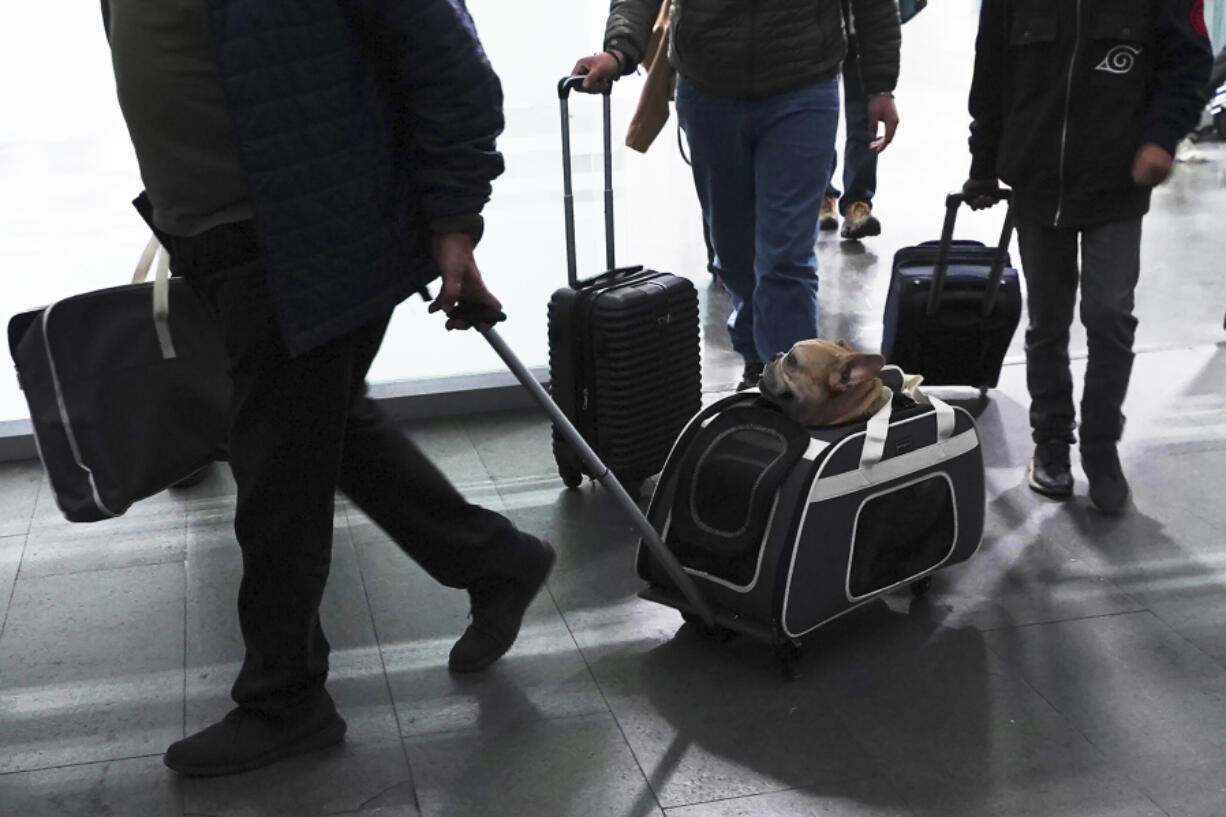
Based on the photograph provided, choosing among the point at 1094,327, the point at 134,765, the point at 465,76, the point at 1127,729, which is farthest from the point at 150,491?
the point at 1094,327

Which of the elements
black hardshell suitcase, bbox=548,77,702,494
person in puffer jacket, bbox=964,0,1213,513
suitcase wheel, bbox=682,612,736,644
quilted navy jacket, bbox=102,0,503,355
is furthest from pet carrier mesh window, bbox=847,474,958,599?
quilted navy jacket, bbox=102,0,503,355

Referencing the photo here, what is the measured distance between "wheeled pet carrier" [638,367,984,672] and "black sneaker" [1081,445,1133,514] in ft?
1.81

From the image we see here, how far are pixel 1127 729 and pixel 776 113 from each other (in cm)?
161

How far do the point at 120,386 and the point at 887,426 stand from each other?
4.06 ft

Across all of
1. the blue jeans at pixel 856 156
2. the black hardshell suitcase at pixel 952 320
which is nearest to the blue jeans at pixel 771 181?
the black hardshell suitcase at pixel 952 320

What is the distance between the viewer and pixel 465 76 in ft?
6.48

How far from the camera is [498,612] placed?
8.27 feet

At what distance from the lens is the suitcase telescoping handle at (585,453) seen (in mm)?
2203

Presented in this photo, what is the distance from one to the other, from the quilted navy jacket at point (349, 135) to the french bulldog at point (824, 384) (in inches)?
25.9

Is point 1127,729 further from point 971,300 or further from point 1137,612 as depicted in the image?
point 971,300

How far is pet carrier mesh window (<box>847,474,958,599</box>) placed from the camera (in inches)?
97.7

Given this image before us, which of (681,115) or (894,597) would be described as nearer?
(894,597)

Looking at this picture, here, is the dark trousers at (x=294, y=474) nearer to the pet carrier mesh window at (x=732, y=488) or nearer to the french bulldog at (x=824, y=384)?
the pet carrier mesh window at (x=732, y=488)

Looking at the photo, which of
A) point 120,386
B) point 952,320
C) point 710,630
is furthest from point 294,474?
point 952,320
